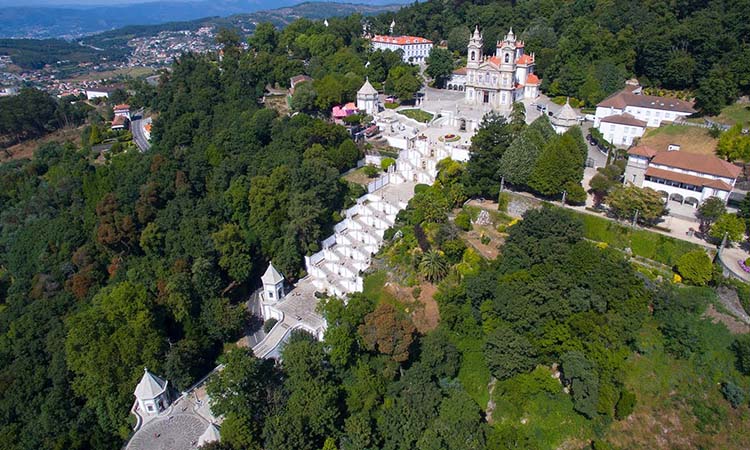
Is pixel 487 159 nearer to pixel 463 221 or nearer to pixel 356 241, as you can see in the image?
pixel 463 221

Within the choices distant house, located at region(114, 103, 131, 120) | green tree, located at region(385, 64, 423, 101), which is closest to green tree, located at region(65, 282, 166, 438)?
green tree, located at region(385, 64, 423, 101)

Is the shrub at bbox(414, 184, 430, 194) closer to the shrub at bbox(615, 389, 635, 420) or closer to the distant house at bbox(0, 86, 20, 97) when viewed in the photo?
the shrub at bbox(615, 389, 635, 420)

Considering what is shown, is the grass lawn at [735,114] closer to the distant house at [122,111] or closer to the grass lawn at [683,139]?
the grass lawn at [683,139]

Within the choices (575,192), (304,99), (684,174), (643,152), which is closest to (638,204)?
(575,192)

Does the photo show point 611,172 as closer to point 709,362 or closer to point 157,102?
point 709,362

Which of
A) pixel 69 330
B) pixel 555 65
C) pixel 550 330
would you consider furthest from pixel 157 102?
pixel 550 330

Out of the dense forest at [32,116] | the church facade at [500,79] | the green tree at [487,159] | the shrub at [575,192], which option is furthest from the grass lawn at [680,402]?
the dense forest at [32,116]
